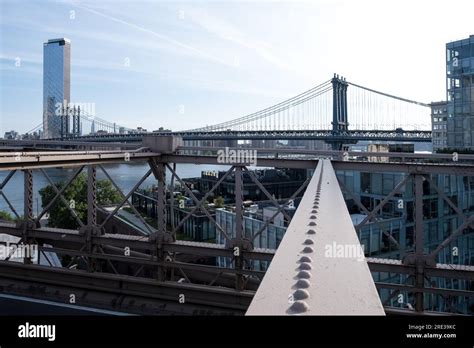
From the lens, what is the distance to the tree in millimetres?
16531

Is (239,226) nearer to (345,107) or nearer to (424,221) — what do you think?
(424,221)

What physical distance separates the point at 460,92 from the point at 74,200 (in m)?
20.2

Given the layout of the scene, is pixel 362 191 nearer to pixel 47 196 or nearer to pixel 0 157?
pixel 0 157

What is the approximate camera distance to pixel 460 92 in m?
23.3

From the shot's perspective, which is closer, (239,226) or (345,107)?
(239,226)

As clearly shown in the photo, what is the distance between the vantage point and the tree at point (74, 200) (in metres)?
16.5

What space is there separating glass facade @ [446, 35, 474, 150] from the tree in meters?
17.6

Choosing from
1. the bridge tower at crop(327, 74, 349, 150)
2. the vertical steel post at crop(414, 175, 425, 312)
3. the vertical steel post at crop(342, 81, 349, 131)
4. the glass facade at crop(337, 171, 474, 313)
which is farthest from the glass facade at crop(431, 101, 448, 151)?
the vertical steel post at crop(414, 175, 425, 312)

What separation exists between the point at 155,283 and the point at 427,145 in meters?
43.4

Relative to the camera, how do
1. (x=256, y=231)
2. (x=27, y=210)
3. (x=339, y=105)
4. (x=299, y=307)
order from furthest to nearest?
(x=339, y=105) < (x=256, y=231) < (x=27, y=210) < (x=299, y=307)

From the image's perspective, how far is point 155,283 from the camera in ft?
15.9

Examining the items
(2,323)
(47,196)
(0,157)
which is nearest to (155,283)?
(2,323)

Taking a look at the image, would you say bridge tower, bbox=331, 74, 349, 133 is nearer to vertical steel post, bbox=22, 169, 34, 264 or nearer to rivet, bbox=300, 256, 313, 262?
vertical steel post, bbox=22, 169, 34, 264

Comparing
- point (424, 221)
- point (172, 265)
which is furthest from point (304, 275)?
point (424, 221)
